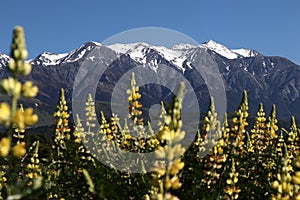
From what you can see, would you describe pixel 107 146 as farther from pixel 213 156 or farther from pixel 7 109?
pixel 7 109

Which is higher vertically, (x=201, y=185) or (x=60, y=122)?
(x=60, y=122)

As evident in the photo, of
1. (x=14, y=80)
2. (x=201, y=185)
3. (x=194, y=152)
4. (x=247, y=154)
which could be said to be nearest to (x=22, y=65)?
(x=14, y=80)

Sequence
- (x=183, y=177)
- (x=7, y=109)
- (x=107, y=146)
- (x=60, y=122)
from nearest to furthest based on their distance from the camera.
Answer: (x=7, y=109) < (x=183, y=177) < (x=107, y=146) < (x=60, y=122)

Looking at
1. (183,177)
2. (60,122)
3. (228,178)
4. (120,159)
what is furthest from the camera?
(60,122)

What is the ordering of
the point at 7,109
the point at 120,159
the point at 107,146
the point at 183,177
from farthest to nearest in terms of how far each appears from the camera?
1. the point at 107,146
2. the point at 120,159
3. the point at 183,177
4. the point at 7,109

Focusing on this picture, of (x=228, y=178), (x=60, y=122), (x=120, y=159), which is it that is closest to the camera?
(x=228, y=178)

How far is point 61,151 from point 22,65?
5.74 meters

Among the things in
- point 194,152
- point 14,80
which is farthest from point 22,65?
point 194,152

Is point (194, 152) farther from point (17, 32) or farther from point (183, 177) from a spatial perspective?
point (17, 32)

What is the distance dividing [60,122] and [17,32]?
648 cm

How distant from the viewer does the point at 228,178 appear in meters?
6.90

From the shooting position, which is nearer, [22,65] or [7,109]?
[7,109]

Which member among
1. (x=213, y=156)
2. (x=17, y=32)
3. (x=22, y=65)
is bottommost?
(x=213, y=156)

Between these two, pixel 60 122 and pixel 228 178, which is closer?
pixel 228 178
